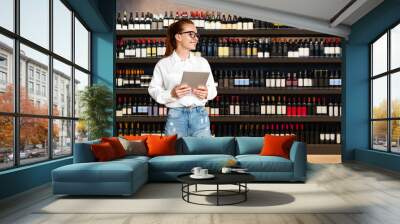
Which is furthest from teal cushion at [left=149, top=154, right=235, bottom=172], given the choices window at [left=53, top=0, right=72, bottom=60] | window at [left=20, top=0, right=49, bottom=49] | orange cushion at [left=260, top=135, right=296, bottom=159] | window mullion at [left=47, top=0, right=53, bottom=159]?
window at [left=53, top=0, right=72, bottom=60]

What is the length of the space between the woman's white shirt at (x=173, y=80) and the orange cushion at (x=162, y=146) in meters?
0.91

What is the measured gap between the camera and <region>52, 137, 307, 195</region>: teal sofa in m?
4.40

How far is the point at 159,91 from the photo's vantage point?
5.18 metres

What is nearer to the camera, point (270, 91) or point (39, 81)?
point (39, 81)

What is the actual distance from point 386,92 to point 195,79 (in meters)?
4.31

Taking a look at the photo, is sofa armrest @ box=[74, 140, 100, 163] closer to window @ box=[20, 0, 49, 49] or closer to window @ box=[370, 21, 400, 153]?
window @ box=[20, 0, 49, 49]

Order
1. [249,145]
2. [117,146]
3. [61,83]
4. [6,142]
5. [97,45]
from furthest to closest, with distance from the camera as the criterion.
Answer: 1. [97,45]
2. [61,83]
3. [249,145]
4. [117,146]
5. [6,142]

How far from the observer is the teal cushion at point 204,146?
605 cm

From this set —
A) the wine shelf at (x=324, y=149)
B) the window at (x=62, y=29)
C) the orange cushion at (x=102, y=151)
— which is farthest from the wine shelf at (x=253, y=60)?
the orange cushion at (x=102, y=151)

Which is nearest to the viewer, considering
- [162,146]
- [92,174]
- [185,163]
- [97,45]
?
[92,174]

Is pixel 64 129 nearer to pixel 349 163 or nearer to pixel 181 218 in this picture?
pixel 181 218

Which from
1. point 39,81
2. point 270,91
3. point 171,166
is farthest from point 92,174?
point 270,91

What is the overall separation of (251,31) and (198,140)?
2831 millimetres

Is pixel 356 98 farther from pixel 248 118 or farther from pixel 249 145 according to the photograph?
pixel 249 145
